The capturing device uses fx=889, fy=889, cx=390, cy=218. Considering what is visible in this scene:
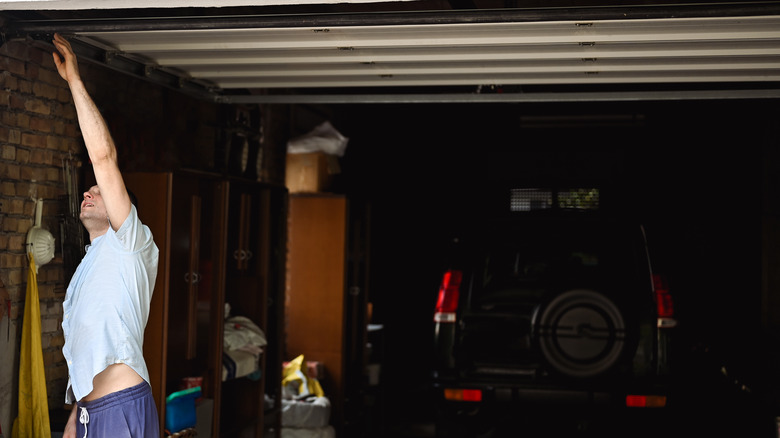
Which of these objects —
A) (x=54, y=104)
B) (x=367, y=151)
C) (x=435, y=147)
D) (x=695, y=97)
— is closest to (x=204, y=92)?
(x=54, y=104)

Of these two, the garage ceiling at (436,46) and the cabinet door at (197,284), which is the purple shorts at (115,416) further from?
the garage ceiling at (436,46)

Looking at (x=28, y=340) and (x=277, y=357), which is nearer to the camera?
(x=28, y=340)

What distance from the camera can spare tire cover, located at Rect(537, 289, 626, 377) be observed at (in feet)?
19.9

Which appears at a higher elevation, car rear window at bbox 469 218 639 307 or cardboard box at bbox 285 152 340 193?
cardboard box at bbox 285 152 340 193

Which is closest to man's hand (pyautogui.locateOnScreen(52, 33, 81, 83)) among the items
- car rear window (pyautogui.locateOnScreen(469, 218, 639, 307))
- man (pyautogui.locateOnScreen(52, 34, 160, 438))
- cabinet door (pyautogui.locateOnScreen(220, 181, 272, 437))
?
man (pyautogui.locateOnScreen(52, 34, 160, 438))

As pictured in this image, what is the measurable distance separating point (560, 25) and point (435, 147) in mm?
6595

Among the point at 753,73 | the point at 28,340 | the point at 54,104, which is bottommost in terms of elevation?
the point at 28,340

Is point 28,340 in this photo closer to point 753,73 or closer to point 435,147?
point 753,73

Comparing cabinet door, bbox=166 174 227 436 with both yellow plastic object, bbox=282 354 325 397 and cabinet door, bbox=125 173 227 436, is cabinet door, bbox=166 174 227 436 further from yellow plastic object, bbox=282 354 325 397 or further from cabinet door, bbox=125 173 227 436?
yellow plastic object, bbox=282 354 325 397

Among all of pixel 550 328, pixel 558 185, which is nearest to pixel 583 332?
pixel 550 328

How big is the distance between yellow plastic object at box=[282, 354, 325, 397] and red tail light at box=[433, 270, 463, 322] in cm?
145

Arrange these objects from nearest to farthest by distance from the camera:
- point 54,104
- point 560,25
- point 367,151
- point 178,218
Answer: point 560,25 < point 54,104 < point 178,218 < point 367,151

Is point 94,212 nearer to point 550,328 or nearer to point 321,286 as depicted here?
point 550,328

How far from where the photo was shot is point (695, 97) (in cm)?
515
